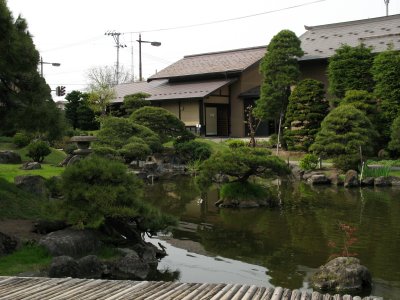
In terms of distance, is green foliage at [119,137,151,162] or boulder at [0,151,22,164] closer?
boulder at [0,151,22,164]

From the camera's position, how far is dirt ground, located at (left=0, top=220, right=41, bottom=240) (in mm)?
9197

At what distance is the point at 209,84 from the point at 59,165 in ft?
49.6

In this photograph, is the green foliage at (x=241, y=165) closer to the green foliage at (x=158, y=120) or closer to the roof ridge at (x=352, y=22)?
the green foliage at (x=158, y=120)

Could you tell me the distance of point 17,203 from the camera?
36.3 ft

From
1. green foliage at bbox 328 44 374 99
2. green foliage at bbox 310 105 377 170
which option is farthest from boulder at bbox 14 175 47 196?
green foliage at bbox 328 44 374 99

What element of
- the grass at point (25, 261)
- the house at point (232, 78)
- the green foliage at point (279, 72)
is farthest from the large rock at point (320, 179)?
the grass at point (25, 261)

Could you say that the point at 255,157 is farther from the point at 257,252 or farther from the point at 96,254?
the point at 96,254

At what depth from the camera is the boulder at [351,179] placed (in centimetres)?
1884

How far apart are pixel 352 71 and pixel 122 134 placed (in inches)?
465

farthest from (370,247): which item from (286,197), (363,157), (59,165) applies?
(59,165)

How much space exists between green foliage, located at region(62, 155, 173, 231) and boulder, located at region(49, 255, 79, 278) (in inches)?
37.0

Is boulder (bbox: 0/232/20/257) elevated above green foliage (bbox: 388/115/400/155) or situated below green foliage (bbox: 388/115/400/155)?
below

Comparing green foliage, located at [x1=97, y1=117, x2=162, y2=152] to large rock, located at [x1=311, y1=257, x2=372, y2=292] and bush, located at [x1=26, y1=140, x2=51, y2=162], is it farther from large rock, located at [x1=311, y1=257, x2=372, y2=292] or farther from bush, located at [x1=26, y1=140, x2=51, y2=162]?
large rock, located at [x1=311, y1=257, x2=372, y2=292]

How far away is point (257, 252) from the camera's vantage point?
9.88m
